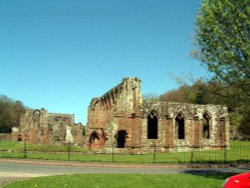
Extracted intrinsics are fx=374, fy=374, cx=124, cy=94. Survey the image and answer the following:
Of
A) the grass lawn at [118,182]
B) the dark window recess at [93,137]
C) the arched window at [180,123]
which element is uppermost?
the arched window at [180,123]

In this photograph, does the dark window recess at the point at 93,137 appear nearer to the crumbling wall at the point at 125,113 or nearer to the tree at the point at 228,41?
the crumbling wall at the point at 125,113

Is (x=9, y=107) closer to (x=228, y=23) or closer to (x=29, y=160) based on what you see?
(x=29, y=160)

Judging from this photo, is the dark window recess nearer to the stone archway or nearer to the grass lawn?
the stone archway

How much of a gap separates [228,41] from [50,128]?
144 feet

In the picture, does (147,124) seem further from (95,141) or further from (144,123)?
(95,141)

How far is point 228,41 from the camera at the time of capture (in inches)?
575

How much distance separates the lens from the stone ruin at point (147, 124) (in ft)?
121

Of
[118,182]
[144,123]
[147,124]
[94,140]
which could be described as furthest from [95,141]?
[118,182]

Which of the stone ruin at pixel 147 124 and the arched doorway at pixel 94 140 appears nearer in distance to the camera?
the stone ruin at pixel 147 124

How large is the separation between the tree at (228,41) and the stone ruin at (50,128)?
129 feet

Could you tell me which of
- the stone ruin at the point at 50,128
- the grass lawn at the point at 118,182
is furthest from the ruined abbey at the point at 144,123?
the grass lawn at the point at 118,182

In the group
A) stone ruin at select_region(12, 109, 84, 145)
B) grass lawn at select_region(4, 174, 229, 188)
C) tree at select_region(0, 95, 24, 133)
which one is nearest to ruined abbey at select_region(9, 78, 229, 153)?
stone ruin at select_region(12, 109, 84, 145)

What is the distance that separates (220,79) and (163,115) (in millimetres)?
23429

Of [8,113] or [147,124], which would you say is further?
[8,113]
